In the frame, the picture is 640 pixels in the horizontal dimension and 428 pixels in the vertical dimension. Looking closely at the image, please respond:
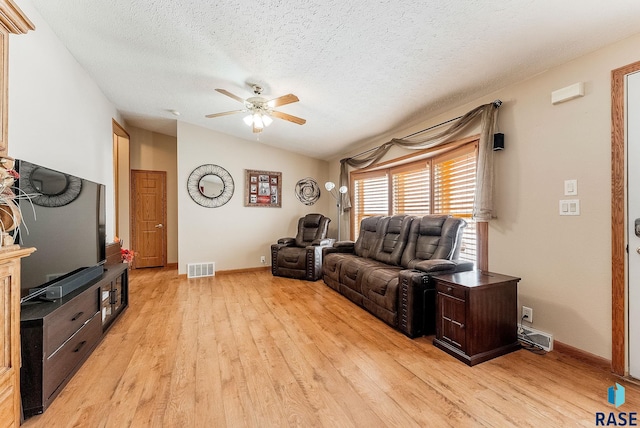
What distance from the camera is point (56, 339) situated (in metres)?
1.65

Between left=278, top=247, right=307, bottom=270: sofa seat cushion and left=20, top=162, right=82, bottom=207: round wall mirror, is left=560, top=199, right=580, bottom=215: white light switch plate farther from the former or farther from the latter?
left=20, top=162, right=82, bottom=207: round wall mirror

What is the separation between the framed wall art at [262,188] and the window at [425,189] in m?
1.56

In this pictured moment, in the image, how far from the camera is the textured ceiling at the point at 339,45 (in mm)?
1708

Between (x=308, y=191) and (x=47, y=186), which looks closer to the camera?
(x=47, y=186)

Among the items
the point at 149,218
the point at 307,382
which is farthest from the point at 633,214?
the point at 149,218

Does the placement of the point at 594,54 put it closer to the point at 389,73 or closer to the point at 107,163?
the point at 389,73

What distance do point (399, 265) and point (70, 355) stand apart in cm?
306

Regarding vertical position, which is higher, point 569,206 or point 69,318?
point 569,206

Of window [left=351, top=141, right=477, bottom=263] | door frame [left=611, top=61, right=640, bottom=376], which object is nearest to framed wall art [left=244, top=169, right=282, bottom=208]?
window [left=351, top=141, right=477, bottom=263]

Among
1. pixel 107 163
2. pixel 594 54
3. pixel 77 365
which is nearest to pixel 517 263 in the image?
pixel 594 54

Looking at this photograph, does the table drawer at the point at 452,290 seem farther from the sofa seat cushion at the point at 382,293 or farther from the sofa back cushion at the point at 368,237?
the sofa back cushion at the point at 368,237

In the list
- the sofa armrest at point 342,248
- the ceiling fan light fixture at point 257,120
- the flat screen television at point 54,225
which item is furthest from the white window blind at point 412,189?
the flat screen television at point 54,225

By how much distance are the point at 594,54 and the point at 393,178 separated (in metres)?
2.48

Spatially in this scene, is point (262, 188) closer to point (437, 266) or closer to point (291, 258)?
point (291, 258)
